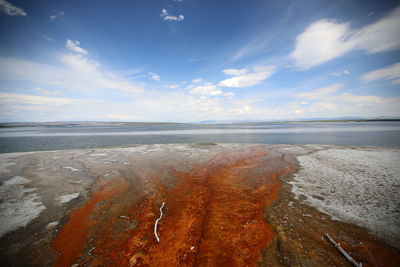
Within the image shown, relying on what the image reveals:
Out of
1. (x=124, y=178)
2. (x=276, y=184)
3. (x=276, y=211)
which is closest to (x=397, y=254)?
(x=276, y=211)

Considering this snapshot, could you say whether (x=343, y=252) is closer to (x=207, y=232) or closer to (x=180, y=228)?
(x=207, y=232)

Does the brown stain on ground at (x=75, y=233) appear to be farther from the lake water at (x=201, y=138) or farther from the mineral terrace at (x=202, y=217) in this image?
the lake water at (x=201, y=138)

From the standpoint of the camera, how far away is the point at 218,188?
1007 cm

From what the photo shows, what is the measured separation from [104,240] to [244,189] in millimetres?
7594

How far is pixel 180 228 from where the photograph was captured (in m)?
6.25

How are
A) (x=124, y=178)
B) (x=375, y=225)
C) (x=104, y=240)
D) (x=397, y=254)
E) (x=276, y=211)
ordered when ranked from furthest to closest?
(x=124, y=178)
(x=276, y=211)
(x=375, y=225)
(x=104, y=240)
(x=397, y=254)

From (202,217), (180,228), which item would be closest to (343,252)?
(202,217)

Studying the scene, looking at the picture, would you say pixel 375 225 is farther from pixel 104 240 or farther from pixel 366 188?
pixel 104 240

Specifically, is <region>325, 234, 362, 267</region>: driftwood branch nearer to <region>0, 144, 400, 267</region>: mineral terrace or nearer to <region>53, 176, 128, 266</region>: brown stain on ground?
<region>0, 144, 400, 267</region>: mineral terrace

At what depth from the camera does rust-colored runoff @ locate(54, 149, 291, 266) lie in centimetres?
489

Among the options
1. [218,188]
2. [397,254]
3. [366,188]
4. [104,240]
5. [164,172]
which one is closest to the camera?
[397,254]

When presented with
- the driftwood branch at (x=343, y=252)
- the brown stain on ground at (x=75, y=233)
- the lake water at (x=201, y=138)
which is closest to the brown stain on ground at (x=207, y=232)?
the brown stain on ground at (x=75, y=233)

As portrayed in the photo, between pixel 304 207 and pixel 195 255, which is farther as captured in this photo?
pixel 304 207

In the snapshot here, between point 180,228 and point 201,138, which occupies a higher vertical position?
point 201,138
